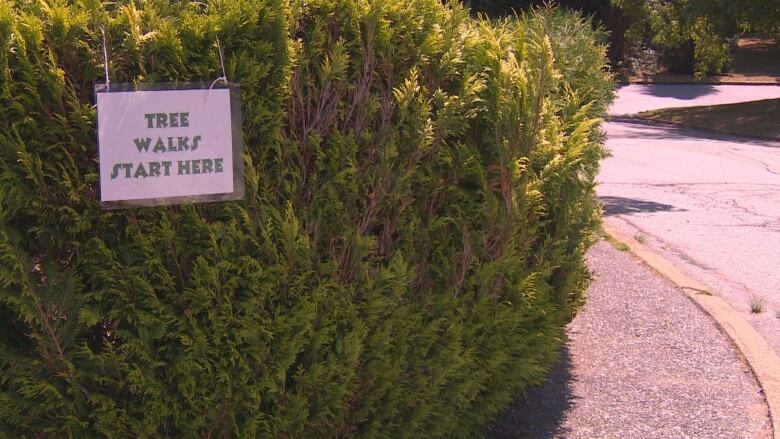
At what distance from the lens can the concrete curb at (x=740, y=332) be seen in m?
5.02

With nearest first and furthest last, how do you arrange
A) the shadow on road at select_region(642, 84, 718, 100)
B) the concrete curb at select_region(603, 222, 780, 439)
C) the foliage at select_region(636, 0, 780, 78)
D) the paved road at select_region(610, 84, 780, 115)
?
the concrete curb at select_region(603, 222, 780, 439)
the foliage at select_region(636, 0, 780, 78)
the paved road at select_region(610, 84, 780, 115)
the shadow on road at select_region(642, 84, 718, 100)

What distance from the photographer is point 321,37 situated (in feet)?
10.4

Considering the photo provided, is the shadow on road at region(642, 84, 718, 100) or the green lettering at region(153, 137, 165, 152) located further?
the shadow on road at region(642, 84, 718, 100)

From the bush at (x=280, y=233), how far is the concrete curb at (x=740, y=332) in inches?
77.9

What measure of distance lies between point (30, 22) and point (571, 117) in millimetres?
2825

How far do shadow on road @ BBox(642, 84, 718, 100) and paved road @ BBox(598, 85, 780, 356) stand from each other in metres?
13.5

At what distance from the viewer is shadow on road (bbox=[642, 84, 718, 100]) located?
3384 centimetres

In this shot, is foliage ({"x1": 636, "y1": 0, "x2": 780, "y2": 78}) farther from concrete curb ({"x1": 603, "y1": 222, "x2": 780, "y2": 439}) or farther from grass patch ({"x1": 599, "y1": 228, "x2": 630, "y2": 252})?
concrete curb ({"x1": 603, "y1": 222, "x2": 780, "y2": 439})

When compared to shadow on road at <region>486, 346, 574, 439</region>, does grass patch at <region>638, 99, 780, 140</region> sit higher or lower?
higher

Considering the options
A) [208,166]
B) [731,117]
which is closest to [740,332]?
[208,166]

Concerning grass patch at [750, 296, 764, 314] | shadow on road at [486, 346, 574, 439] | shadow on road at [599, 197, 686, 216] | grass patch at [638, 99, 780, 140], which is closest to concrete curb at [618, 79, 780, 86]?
grass patch at [638, 99, 780, 140]

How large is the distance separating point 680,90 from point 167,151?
3526 centimetres

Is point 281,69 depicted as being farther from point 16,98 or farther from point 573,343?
point 573,343

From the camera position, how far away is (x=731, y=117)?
82.1ft
